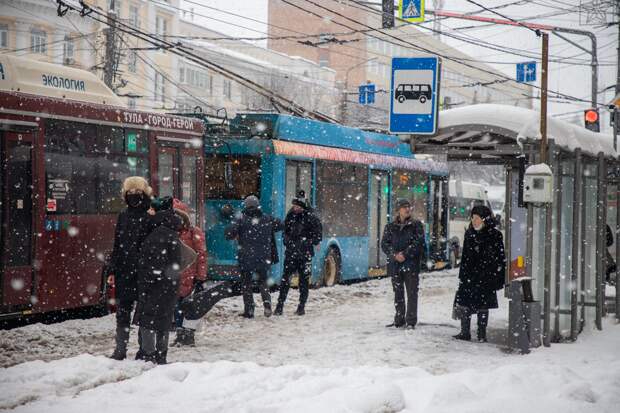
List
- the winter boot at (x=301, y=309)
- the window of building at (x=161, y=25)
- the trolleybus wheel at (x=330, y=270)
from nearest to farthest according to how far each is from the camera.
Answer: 1. the winter boot at (x=301, y=309)
2. the trolleybus wheel at (x=330, y=270)
3. the window of building at (x=161, y=25)

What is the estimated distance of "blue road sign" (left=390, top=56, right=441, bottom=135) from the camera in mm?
11594

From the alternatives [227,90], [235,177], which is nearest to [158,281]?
[235,177]

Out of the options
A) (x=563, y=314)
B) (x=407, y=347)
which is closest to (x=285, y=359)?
(x=407, y=347)

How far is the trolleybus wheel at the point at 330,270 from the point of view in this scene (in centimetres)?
1720

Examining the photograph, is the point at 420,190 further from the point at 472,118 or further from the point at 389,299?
the point at 472,118

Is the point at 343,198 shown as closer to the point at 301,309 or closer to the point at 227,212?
the point at 227,212

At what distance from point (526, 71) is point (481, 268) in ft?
65.7

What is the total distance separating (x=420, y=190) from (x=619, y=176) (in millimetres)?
8069

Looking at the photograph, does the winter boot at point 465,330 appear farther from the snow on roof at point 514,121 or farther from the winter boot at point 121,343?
the winter boot at point 121,343

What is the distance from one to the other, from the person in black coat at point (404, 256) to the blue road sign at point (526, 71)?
1894 cm

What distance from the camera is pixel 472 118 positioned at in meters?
10.5

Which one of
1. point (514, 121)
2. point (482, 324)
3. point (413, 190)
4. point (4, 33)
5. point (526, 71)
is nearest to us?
point (514, 121)

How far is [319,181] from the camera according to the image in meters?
17.0

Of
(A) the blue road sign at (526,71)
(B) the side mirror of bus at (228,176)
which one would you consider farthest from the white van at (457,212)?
(B) the side mirror of bus at (228,176)
